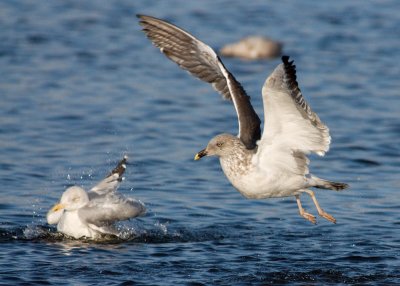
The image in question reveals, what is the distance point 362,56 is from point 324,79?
6.45 feet

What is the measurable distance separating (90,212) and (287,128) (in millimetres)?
2434

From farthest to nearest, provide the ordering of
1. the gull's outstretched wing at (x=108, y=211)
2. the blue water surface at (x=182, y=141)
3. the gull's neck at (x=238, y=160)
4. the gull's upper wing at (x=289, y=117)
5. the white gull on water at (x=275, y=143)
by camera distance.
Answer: the gull's outstretched wing at (x=108, y=211), the blue water surface at (x=182, y=141), the gull's neck at (x=238, y=160), the white gull on water at (x=275, y=143), the gull's upper wing at (x=289, y=117)

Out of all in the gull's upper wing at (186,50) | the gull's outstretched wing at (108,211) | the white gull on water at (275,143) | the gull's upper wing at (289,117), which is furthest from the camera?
the gull's upper wing at (186,50)

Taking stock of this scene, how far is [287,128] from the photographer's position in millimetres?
10109

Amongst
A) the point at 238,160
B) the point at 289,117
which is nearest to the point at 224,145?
the point at 238,160

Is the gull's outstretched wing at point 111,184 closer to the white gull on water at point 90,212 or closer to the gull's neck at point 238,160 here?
the white gull on water at point 90,212

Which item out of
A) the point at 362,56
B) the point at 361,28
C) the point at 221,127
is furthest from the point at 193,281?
the point at 361,28

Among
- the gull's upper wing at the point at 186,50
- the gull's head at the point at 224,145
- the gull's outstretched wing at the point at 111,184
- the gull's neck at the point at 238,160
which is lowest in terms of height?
the gull's outstretched wing at the point at 111,184

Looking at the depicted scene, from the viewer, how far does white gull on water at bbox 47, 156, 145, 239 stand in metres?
11.2

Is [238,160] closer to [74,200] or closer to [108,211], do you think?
[108,211]

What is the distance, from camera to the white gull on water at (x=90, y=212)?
11.2 m

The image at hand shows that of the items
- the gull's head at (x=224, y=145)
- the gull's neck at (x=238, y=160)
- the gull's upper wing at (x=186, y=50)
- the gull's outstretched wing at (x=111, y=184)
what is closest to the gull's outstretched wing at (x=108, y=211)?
the gull's outstretched wing at (x=111, y=184)

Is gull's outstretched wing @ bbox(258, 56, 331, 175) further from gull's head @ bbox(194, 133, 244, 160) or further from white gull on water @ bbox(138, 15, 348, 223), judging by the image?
gull's head @ bbox(194, 133, 244, 160)

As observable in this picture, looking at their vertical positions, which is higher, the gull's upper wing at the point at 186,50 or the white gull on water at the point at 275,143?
the gull's upper wing at the point at 186,50
